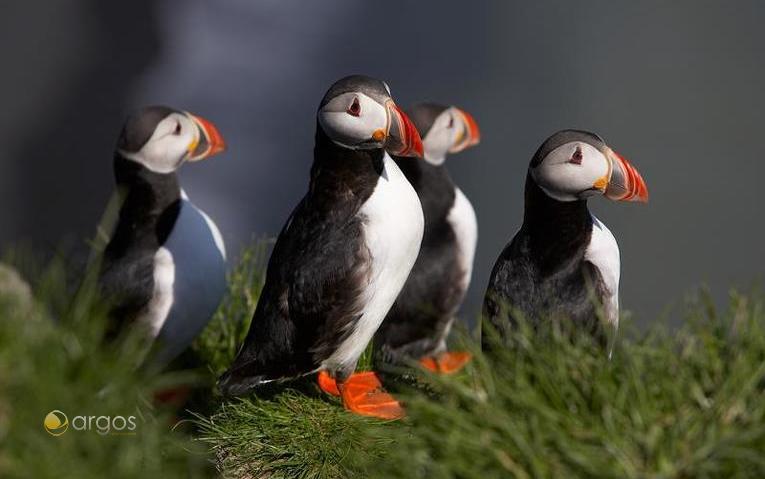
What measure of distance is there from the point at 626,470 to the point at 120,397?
1.12 metres

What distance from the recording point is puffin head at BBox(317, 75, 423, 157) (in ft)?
11.0

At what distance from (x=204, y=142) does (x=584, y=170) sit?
1.53 m

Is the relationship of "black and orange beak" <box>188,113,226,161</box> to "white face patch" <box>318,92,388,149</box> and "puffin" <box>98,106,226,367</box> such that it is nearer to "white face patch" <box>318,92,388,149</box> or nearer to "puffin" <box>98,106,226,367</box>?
"puffin" <box>98,106,226,367</box>

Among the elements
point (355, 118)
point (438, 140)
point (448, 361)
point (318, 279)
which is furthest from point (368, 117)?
point (448, 361)

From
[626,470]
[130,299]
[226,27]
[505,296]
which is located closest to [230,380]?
[130,299]

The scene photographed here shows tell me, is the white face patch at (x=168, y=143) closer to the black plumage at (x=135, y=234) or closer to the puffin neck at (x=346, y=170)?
the black plumage at (x=135, y=234)

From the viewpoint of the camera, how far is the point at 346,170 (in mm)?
3537

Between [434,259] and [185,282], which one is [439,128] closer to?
[434,259]

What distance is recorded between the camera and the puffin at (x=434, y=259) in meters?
4.53

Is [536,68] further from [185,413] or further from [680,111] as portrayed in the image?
[185,413]

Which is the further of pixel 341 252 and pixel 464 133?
pixel 464 133

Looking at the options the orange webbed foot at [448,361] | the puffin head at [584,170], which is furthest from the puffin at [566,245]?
the orange webbed foot at [448,361]

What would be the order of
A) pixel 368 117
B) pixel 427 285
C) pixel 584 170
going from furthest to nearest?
pixel 427 285 < pixel 368 117 < pixel 584 170

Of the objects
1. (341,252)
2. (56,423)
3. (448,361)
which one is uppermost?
(341,252)
